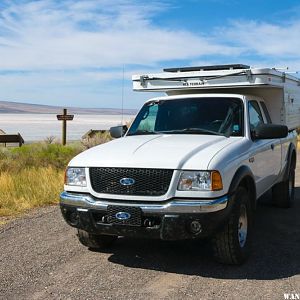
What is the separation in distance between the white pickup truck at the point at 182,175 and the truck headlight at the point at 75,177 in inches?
0.4

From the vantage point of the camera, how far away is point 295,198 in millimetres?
9898

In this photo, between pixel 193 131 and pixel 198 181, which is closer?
pixel 198 181

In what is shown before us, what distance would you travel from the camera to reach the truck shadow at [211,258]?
17.7ft

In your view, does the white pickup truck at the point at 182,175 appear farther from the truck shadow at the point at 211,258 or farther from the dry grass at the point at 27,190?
the dry grass at the point at 27,190

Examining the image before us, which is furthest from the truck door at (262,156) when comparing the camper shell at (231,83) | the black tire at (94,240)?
the black tire at (94,240)

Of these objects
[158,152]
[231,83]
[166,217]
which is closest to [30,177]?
[231,83]

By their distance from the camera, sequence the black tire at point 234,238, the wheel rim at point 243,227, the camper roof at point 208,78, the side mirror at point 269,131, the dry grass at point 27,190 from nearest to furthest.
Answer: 1. the black tire at point 234,238
2. the wheel rim at point 243,227
3. the side mirror at point 269,131
4. the camper roof at point 208,78
5. the dry grass at point 27,190

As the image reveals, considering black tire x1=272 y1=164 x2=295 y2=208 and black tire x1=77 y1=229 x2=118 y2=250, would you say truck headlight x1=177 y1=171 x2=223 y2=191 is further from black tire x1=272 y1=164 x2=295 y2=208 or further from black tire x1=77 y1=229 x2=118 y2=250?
black tire x1=272 y1=164 x2=295 y2=208

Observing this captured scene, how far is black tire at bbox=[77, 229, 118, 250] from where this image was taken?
6.05 metres

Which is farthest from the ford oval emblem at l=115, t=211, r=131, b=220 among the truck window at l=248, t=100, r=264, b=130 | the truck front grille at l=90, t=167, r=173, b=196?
the truck window at l=248, t=100, r=264, b=130

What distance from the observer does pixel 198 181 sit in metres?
5.11

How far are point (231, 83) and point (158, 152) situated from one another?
247 cm

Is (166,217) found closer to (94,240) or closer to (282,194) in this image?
(94,240)

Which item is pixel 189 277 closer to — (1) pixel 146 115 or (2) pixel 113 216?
(2) pixel 113 216
